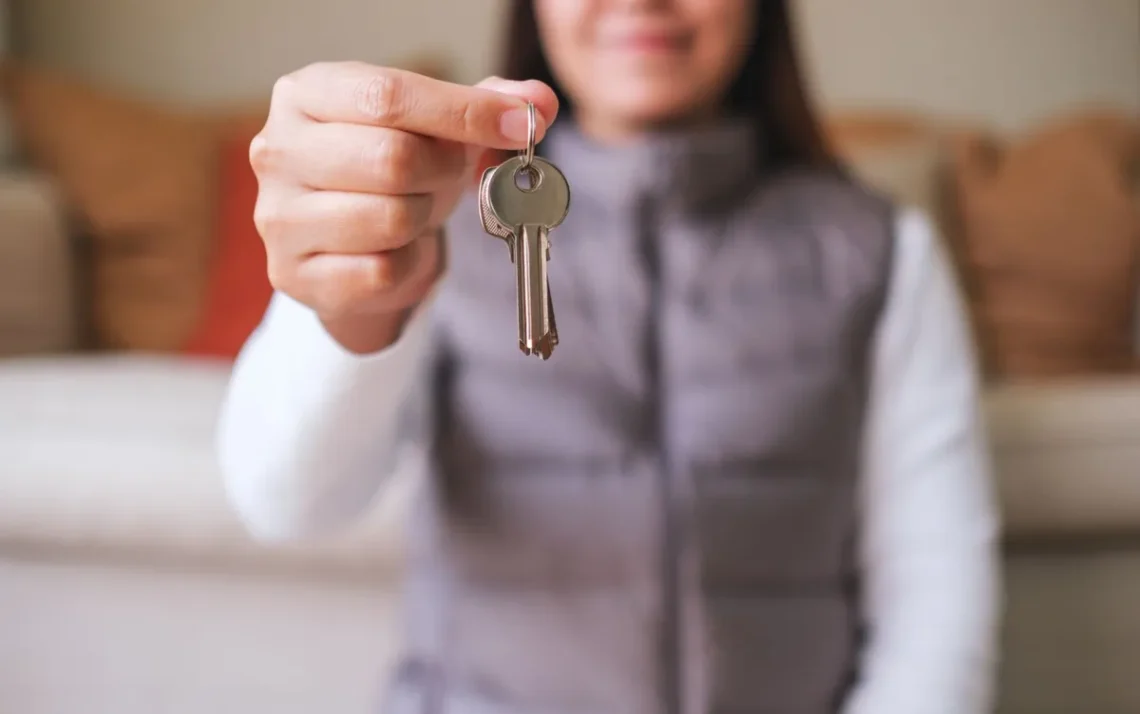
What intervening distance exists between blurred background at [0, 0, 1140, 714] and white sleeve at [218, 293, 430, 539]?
246 millimetres

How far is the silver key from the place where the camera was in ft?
0.76

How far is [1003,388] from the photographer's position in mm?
796

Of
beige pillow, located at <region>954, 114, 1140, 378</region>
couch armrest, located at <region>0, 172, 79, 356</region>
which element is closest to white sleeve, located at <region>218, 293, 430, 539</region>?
couch armrest, located at <region>0, 172, 79, 356</region>

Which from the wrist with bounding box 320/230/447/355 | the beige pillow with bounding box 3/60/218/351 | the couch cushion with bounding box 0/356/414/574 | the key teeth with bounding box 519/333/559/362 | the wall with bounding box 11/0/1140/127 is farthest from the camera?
the wall with bounding box 11/0/1140/127

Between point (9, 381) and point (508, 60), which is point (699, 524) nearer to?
point (508, 60)

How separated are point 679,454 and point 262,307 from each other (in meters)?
0.56

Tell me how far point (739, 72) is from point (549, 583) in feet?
1.16

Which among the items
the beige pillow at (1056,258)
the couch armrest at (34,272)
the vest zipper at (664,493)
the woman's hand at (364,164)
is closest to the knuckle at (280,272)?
the woman's hand at (364,164)

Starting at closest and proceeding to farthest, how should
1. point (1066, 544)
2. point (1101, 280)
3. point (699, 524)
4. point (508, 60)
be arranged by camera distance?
point (699, 524), point (508, 60), point (1066, 544), point (1101, 280)

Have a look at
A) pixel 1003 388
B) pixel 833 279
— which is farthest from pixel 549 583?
pixel 1003 388

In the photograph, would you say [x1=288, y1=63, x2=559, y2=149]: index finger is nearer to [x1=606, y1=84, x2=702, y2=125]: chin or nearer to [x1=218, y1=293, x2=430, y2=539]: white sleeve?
[x1=218, y1=293, x2=430, y2=539]: white sleeve

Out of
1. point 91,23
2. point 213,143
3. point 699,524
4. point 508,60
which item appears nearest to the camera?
point 699,524

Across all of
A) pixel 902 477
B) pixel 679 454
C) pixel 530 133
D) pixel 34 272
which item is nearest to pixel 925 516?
pixel 902 477

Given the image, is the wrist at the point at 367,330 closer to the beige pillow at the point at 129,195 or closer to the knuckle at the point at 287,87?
the knuckle at the point at 287,87
